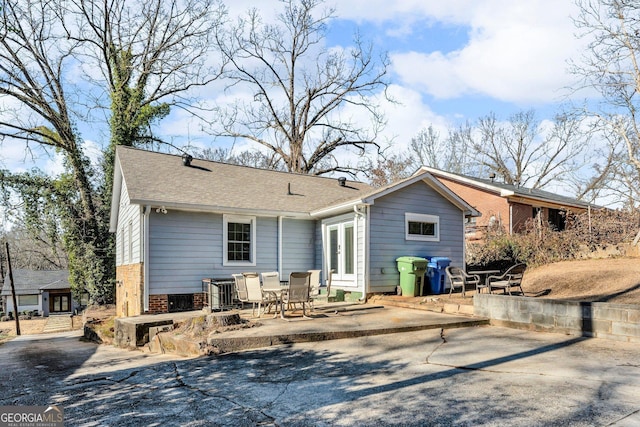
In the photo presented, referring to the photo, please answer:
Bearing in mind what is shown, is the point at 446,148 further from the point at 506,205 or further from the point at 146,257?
the point at 146,257

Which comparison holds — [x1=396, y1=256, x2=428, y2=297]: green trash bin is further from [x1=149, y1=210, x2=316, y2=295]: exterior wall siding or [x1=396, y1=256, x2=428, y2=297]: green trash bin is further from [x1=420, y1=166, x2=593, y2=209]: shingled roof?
[x1=420, y1=166, x2=593, y2=209]: shingled roof

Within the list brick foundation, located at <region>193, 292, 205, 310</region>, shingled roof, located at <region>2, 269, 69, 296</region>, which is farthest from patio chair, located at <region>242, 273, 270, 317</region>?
shingled roof, located at <region>2, 269, 69, 296</region>

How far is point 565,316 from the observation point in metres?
7.76

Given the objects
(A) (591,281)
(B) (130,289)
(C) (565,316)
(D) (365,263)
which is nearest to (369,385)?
(C) (565,316)

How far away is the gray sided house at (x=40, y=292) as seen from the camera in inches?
1592

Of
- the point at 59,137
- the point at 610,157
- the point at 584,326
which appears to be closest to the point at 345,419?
the point at 584,326

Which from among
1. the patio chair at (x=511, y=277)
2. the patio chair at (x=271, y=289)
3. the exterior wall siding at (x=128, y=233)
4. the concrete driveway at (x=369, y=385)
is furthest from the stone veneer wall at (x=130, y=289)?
the patio chair at (x=511, y=277)

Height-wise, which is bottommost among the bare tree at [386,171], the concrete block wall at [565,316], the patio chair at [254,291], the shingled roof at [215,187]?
the concrete block wall at [565,316]

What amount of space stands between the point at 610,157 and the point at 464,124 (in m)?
12.7

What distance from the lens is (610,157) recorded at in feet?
101

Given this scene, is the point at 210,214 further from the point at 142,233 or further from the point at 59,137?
the point at 59,137

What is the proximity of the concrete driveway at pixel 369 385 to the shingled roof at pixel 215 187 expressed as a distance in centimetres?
538

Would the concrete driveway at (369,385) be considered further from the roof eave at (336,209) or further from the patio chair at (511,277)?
the roof eave at (336,209)

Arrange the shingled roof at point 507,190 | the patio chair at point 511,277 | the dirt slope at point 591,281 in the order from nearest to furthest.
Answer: the dirt slope at point 591,281
the patio chair at point 511,277
the shingled roof at point 507,190
